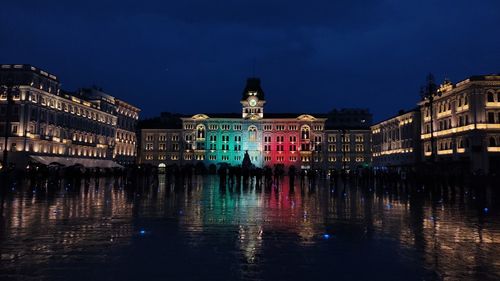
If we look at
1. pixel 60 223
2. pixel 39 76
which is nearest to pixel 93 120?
pixel 39 76

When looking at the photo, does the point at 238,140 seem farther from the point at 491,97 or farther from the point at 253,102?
the point at 491,97

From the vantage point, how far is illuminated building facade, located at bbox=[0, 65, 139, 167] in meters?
68.7

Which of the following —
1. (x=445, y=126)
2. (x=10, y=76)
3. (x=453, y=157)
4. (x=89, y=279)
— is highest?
(x=10, y=76)

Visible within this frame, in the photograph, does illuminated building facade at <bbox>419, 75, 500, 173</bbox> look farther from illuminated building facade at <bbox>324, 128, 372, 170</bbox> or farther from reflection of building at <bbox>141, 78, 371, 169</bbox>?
reflection of building at <bbox>141, 78, 371, 169</bbox>

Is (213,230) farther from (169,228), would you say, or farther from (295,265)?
(295,265)

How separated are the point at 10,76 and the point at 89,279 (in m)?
73.4

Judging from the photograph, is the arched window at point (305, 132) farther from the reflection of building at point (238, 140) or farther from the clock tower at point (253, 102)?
the clock tower at point (253, 102)

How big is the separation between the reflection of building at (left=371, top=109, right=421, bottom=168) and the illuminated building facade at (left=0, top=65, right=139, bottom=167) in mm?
59217

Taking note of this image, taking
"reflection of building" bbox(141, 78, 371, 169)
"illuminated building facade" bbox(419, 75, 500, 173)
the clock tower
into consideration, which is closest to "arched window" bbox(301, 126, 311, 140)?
"reflection of building" bbox(141, 78, 371, 169)

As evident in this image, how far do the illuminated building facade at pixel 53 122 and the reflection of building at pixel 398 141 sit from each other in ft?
194

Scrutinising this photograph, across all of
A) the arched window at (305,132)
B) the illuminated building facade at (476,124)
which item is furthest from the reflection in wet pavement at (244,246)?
the arched window at (305,132)

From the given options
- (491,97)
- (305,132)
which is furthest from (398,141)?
Result: (491,97)

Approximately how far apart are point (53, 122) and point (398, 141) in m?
72.3

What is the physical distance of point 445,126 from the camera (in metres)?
73.8
